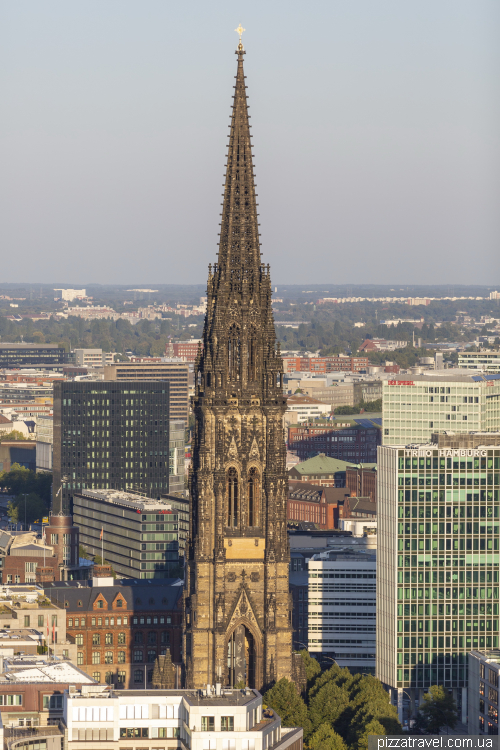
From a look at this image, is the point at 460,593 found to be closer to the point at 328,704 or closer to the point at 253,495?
the point at 328,704

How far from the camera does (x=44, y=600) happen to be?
19825cm

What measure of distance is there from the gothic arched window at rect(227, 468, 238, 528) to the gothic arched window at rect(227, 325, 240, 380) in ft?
23.3

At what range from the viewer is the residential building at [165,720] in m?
130

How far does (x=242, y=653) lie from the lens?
156625 millimetres

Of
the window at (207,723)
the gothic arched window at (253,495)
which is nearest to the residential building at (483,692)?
the gothic arched window at (253,495)

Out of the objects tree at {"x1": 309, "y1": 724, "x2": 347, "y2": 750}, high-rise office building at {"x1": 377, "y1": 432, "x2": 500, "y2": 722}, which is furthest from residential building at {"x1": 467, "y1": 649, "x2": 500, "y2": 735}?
tree at {"x1": 309, "y1": 724, "x2": 347, "y2": 750}

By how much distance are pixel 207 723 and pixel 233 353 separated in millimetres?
36062

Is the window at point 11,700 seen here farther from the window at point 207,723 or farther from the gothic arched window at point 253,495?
the gothic arched window at point 253,495

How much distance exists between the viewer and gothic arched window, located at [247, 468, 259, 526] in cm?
15650

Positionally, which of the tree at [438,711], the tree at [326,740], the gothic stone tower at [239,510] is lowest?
the tree at [438,711]

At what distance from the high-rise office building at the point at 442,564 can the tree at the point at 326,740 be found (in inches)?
1278

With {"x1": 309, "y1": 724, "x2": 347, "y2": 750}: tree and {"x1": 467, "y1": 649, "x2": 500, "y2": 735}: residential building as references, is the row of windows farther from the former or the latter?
{"x1": 309, "y1": 724, "x2": 347, "y2": 750}: tree

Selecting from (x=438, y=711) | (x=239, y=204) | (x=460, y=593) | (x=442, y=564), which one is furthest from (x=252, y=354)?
(x=460, y=593)

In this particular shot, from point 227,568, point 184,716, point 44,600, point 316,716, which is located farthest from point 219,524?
point 44,600
